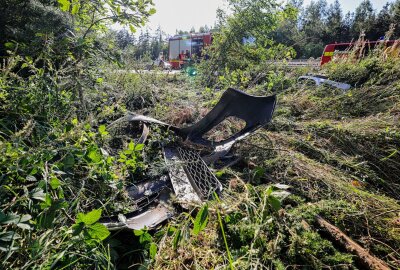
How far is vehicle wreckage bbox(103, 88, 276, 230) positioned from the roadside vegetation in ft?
0.30

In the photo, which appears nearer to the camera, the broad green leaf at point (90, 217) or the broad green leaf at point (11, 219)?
the broad green leaf at point (11, 219)

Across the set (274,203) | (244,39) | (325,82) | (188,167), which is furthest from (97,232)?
(244,39)

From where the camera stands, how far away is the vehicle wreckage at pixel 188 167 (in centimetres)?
176

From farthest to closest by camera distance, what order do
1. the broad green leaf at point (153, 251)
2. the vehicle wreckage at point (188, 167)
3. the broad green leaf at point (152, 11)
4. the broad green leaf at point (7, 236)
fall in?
the broad green leaf at point (152, 11) < the vehicle wreckage at point (188, 167) < the broad green leaf at point (153, 251) < the broad green leaf at point (7, 236)

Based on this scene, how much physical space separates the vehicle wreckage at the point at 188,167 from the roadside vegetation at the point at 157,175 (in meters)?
0.09

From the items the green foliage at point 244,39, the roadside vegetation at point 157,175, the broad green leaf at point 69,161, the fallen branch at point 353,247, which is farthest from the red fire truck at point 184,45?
the fallen branch at point 353,247

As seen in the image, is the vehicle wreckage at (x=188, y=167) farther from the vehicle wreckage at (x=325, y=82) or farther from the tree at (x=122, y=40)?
the vehicle wreckage at (x=325, y=82)

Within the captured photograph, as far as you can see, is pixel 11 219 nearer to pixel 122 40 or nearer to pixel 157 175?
pixel 157 175

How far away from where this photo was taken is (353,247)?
1555 millimetres

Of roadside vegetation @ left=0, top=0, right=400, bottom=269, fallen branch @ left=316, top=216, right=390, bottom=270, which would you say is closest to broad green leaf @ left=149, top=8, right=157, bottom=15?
roadside vegetation @ left=0, top=0, right=400, bottom=269

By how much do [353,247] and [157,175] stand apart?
156 centimetres

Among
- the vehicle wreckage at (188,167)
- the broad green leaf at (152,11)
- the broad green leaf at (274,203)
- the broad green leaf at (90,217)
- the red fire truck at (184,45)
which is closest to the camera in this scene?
the broad green leaf at (90,217)

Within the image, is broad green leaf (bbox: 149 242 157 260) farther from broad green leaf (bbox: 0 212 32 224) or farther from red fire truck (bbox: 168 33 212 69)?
red fire truck (bbox: 168 33 212 69)

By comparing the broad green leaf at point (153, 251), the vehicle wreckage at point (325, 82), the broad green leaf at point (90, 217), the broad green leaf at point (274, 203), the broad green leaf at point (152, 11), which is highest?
the broad green leaf at point (152, 11)
